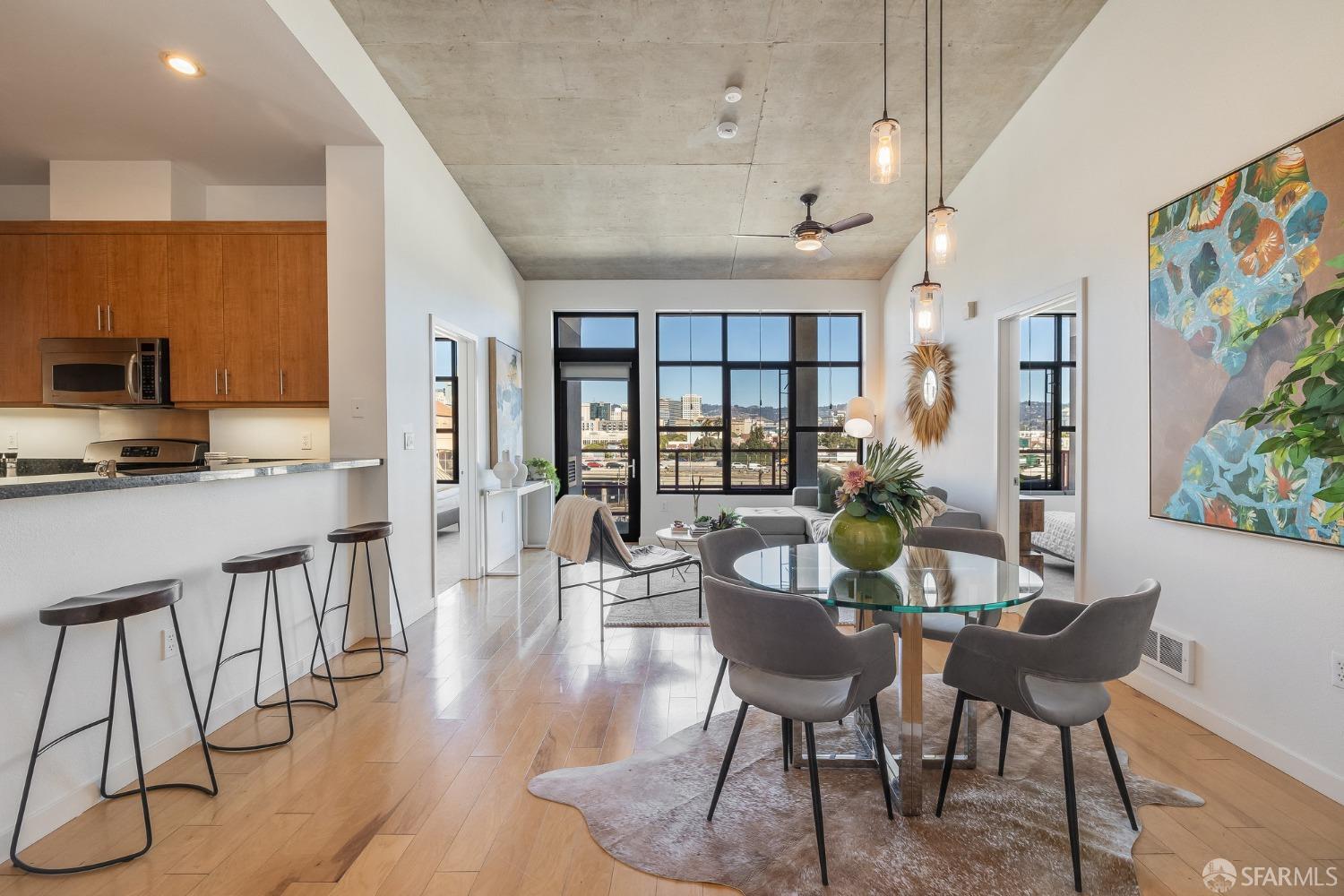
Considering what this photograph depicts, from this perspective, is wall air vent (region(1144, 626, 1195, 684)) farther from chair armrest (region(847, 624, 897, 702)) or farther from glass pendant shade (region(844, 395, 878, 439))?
glass pendant shade (region(844, 395, 878, 439))

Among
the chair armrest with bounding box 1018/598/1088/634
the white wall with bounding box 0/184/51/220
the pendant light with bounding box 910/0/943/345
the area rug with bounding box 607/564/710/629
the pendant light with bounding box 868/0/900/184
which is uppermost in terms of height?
the white wall with bounding box 0/184/51/220

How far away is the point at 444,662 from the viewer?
134 inches

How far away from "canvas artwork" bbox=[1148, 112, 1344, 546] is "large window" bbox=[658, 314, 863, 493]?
14.6 ft

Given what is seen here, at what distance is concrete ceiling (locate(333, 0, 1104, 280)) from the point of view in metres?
3.26

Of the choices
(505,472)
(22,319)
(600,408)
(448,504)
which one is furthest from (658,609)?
(22,319)

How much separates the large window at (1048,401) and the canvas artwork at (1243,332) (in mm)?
3846

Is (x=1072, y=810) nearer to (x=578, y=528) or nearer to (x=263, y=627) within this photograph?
(x=578, y=528)

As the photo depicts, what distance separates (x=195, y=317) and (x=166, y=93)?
1254 mm

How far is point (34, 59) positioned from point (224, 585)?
104 inches

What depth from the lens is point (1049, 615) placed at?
2.23 meters

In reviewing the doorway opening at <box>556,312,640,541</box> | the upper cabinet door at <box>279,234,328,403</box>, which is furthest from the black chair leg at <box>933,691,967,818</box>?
the doorway opening at <box>556,312,640,541</box>

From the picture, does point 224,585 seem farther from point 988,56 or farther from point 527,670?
point 988,56

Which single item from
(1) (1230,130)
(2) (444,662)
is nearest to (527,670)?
(2) (444,662)

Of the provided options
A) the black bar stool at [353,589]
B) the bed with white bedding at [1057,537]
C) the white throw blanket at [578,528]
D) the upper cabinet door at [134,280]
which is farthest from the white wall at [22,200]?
the bed with white bedding at [1057,537]
